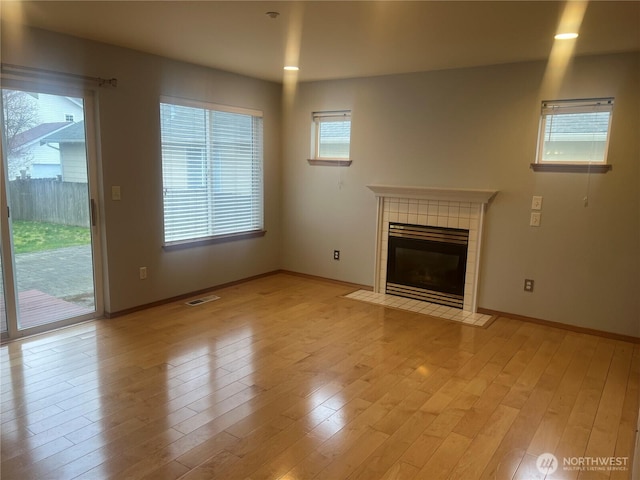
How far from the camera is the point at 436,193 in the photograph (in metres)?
4.44

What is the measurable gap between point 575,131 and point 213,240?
145 inches

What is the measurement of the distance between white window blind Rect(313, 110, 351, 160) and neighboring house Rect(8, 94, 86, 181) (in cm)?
258

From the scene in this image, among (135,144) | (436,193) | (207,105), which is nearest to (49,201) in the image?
(135,144)

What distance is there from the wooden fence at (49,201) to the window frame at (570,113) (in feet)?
13.1

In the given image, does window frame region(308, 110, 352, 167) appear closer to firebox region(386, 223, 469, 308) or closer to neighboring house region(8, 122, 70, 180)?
firebox region(386, 223, 469, 308)

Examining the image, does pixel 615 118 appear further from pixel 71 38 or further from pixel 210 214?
pixel 71 38

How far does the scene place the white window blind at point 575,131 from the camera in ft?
12.1

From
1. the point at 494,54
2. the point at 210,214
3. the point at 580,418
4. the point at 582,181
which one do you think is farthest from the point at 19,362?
the point at 582,181

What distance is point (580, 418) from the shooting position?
2.55 meters

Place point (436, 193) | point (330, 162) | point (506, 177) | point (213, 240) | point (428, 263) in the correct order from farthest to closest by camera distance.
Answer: point (330, 162) < point (213, 240) < point (428, 263) < point (436, 193) < point (506, 177)

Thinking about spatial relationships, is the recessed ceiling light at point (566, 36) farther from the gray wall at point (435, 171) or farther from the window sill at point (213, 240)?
the window sill at point (213, 240)

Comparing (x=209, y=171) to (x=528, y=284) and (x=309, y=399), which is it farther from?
(x=528, y=284)

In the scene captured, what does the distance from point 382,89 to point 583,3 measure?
240cm

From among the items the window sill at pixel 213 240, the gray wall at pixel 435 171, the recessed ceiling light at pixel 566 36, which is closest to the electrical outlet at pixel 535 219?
the gray wall at pixel 435 171
